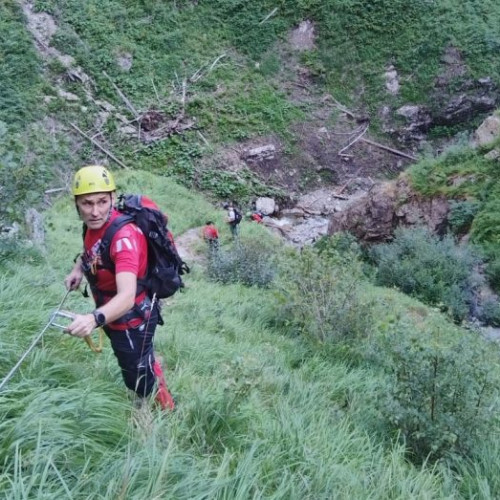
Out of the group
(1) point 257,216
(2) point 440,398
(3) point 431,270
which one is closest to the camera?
(2) point 440,398

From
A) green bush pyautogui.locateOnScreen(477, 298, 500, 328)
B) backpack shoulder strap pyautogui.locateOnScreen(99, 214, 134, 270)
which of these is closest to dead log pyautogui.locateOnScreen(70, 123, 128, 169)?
green bush pyautogui.locateOnScreen(477, 298, 500, 328)

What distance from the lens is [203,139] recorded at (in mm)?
20000

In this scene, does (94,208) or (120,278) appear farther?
(94,208)

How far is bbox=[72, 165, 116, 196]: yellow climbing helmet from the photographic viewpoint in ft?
9.25

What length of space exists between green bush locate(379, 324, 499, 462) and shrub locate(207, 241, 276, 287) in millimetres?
5755

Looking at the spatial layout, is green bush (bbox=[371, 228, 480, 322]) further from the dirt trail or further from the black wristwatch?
the black wristwatch

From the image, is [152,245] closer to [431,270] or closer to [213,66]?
[431,270]

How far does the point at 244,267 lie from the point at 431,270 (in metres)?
4.24

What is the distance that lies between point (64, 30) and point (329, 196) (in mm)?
11467

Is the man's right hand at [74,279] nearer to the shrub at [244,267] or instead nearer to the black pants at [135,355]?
the black pants at [135,355]

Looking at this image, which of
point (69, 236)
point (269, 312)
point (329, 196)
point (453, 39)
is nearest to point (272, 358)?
point (269, 312)

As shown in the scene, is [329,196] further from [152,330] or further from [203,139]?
[152,330]

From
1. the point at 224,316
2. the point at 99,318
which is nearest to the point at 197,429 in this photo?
the point at 99,318

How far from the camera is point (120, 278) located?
2643mm
